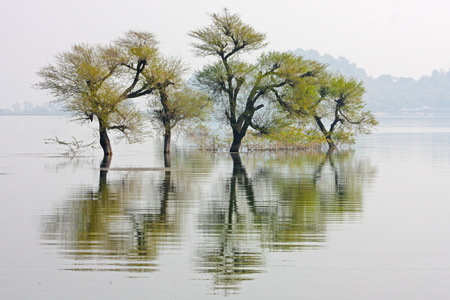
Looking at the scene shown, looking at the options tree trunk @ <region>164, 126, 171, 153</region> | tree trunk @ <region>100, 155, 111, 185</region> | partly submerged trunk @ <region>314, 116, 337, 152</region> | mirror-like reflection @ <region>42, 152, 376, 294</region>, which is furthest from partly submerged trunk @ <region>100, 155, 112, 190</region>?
partly submerged trunk @ <region>314, 116, 337, 152</region>

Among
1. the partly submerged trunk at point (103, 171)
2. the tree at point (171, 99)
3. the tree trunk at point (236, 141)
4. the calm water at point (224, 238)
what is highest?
the tree at point (171, 99)

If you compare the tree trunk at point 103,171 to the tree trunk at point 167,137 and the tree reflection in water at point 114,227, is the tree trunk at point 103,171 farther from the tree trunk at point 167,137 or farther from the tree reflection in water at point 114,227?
the tree trunk at point 167,137

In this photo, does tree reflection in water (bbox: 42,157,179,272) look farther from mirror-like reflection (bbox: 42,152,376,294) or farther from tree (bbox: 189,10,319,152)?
tree (bbox: 189,10,319,152)

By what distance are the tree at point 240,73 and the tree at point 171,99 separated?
1343mm

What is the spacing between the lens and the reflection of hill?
1126cm

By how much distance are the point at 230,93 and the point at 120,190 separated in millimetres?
25118

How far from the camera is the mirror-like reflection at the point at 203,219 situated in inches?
443

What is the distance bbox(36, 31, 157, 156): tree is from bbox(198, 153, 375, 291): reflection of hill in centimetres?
1399

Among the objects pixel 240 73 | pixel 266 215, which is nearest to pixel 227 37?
pixel 240 73

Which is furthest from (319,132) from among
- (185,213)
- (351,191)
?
(185,213)

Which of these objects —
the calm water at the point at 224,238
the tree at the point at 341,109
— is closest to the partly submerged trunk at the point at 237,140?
the tree at the point at 341,109

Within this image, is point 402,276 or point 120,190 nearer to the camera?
point 402,276

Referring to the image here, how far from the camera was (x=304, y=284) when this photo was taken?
9.78 meters

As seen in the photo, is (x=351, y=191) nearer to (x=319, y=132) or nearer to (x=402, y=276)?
(x=402, y=276)
